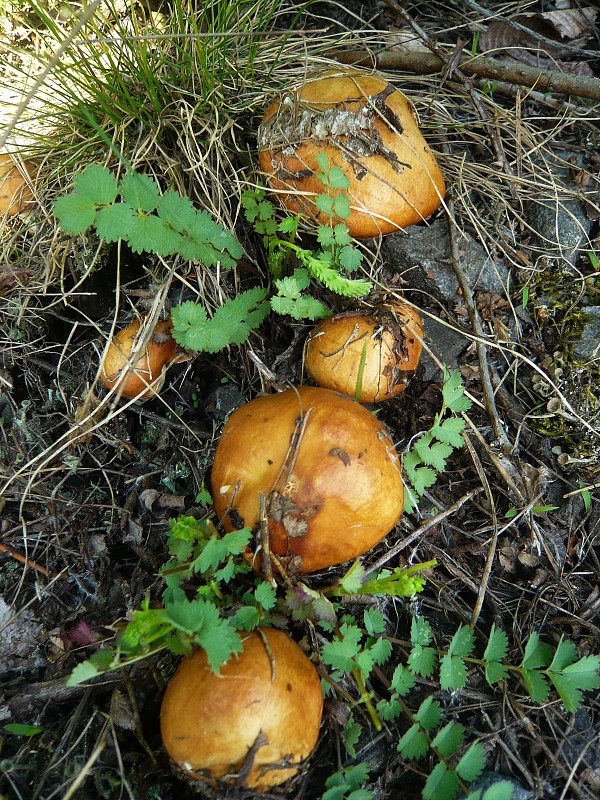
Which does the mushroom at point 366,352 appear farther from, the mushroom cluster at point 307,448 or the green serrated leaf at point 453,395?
the green serrated leaf at point 453,395

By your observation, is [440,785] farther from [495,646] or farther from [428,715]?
[495,646]

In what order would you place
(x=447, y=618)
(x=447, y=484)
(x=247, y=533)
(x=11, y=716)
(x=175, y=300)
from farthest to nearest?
1. (x=175, y=300)
2. (x=447, y=484)
3. (x=447, y=618)
4. (x=11, y=716)
5. (x=247, y=533)

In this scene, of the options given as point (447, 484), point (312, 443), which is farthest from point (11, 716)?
point (447, 484)

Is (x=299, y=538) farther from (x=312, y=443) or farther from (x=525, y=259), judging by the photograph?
(x=525, y=259)

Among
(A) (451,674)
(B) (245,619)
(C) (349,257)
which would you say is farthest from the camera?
(C) (349,257)

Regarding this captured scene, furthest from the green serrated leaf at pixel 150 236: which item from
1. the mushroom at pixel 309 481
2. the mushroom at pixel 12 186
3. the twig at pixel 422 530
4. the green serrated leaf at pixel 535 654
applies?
the green serrated leaf at pixel 535 654

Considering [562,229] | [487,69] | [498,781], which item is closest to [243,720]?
[498,781]
